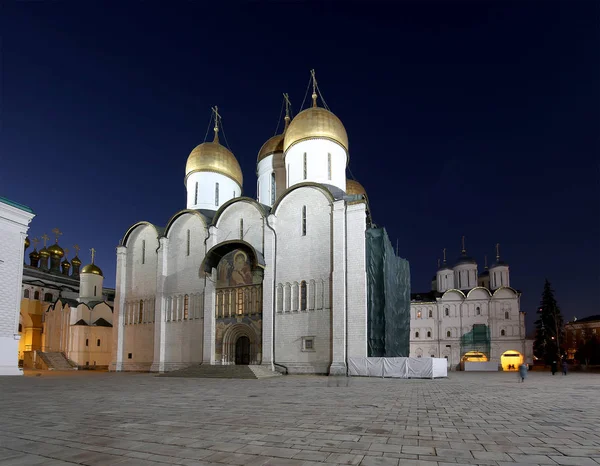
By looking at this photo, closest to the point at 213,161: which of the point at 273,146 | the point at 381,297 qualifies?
the point at 273,146

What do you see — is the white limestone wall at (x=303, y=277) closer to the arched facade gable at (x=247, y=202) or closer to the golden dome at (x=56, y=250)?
the arched facade gable at (x=247, y=202)

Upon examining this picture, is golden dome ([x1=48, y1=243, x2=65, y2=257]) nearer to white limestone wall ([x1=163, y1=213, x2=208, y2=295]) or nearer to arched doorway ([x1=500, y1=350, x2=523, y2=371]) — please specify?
white limestone wall ([x1=163, y1=213, x2=208, y2=295])

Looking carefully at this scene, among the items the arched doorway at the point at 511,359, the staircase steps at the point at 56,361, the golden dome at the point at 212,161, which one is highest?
the golden dome at the point at 212,161

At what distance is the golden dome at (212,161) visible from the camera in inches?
1267

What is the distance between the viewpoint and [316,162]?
27.6 metres

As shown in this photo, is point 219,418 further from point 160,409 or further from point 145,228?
point 145,228

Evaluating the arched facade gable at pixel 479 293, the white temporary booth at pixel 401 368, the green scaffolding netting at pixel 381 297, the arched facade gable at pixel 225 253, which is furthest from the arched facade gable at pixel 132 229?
the arched facade gable at pixel 479 293

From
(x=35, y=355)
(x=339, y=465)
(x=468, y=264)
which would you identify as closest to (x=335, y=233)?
(x=339, y=465)

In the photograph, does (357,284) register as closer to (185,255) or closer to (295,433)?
(185,255)

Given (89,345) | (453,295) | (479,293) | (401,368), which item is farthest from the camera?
(453,295)

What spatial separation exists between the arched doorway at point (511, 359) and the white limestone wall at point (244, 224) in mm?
29831

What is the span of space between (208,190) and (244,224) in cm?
557

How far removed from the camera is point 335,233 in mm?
24359

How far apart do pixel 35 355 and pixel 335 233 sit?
27.5m
